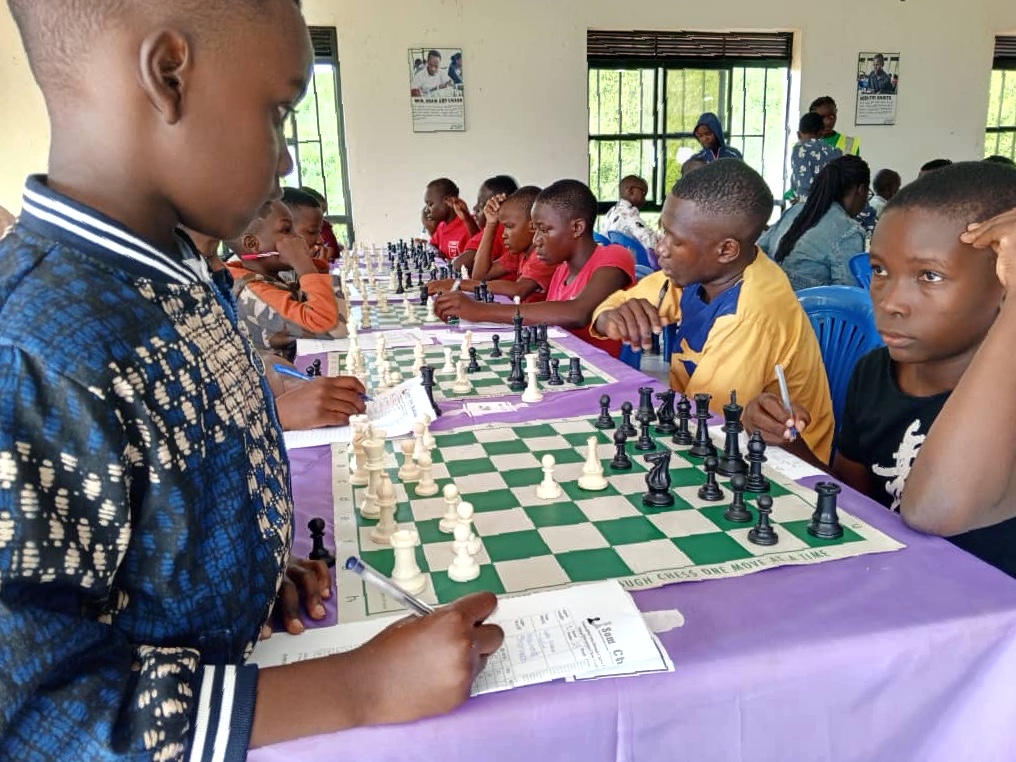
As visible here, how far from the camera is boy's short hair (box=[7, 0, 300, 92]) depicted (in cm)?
64

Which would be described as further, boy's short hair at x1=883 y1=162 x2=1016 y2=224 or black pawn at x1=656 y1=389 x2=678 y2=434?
black pawn at x1=656 y1=389 x2=678 y2=434

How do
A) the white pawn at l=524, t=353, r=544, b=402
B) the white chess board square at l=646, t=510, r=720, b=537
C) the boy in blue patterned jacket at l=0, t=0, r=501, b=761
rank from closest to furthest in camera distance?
the boy in blue patterned jacket at l=0, t=0, r=501, b=761, the white chess board square at l=646, t=510, r=720, b=537, the white pawn at l=524, t=353, r=544, b=402

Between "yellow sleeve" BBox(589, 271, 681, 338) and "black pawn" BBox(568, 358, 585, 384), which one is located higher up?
"yellow sleeve" BBox(589, 271, 681, 338)

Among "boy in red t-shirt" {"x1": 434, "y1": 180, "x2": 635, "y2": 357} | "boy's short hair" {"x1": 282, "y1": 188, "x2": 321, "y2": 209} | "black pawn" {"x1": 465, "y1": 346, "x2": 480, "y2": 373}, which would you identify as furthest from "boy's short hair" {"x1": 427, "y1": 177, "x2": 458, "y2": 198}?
"black pawn" {"x1": 465, "y1": 346, "x2": 480, "y2": 373}

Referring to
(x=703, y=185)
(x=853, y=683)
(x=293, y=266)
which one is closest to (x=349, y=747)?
(x=853, y=683)

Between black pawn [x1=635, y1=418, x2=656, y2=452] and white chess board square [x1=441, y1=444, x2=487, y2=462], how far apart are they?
0.92 feet

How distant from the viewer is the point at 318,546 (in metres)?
1.03

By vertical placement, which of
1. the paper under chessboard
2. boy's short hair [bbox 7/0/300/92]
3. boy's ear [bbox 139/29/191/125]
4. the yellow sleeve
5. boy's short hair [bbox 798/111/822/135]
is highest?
boy's short hair [bbox 798/111/822/135]

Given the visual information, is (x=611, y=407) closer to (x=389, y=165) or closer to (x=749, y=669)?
(x=749, y=669)

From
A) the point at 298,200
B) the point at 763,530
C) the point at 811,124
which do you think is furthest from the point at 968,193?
the point at 811,124

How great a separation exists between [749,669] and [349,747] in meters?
0.40

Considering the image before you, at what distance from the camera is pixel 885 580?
0.91 m

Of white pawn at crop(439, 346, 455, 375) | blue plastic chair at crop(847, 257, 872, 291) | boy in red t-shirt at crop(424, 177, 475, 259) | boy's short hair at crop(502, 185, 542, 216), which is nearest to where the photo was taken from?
white pawn at crop(439, 346, 455, 375)

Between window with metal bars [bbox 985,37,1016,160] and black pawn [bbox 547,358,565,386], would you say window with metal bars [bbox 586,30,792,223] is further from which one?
black pawn [bbox 547,358,565,386]
